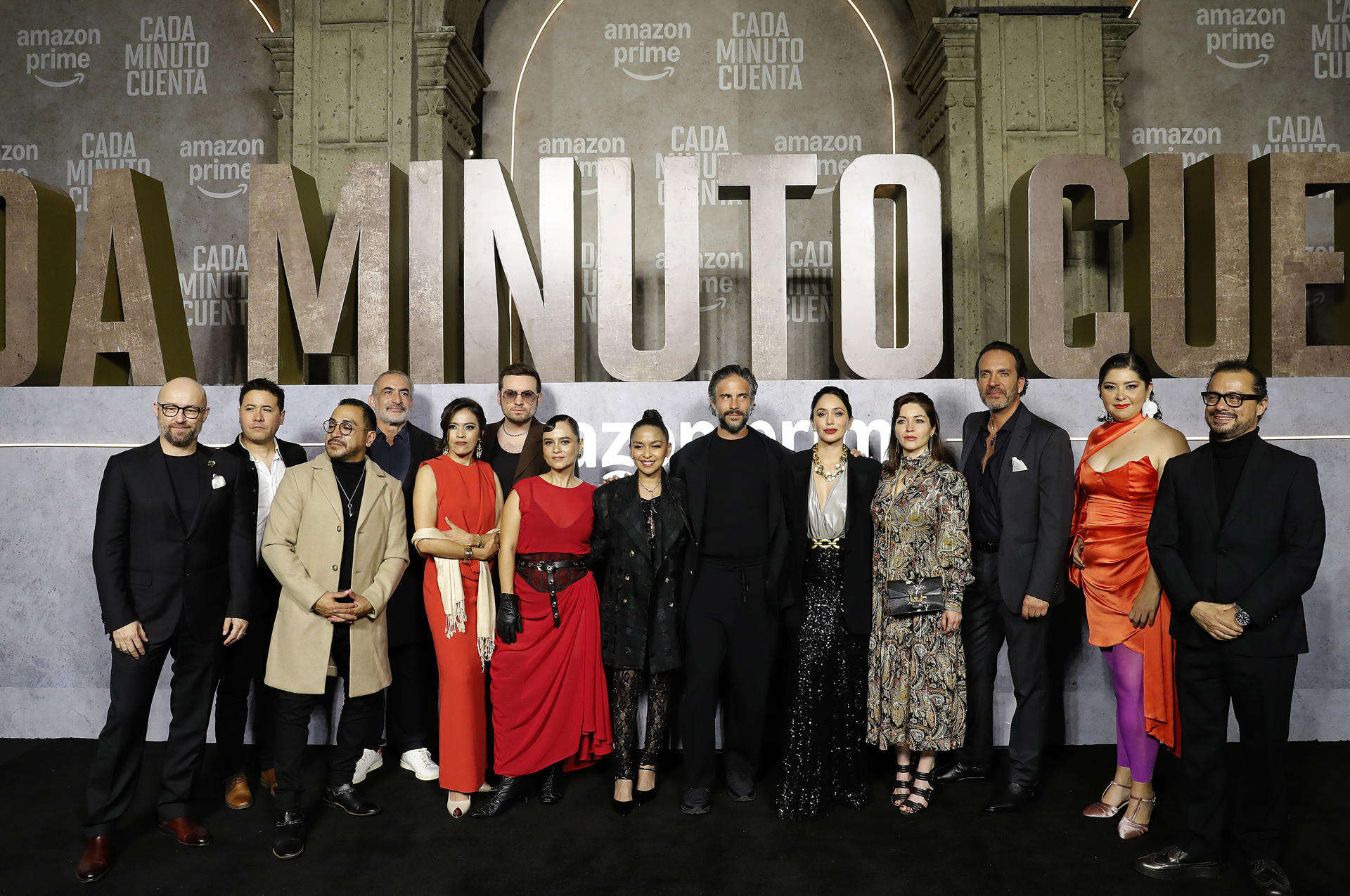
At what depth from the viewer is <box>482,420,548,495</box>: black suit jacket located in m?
4.01

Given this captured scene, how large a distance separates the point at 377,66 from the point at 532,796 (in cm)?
552

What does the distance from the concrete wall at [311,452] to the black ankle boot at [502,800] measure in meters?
1.52

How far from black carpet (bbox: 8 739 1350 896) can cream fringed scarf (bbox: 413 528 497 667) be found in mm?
702

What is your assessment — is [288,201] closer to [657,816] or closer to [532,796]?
[532,796]

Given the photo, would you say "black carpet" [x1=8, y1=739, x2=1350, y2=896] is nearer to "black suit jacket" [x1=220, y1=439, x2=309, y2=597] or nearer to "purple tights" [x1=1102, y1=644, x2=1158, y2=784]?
"purple tights" [x1=1102, y1=644, x2=1158, y2=784]

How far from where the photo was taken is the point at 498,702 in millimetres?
3600

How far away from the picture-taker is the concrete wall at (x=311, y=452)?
4.43 m

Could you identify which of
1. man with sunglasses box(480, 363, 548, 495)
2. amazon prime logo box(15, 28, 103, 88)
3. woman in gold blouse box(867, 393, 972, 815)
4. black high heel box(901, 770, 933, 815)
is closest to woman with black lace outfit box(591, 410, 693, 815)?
man with sunglasses box(480, 363, 548, 495)

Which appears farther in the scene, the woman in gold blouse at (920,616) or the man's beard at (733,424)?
the man's beard at (733,424)

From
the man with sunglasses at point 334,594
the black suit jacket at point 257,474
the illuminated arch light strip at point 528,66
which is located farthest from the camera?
the illuminated arch light strip at point 528,66

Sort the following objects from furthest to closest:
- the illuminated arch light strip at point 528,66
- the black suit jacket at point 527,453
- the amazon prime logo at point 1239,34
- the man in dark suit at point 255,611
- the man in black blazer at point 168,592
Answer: the illuminated arch light strip at point 528,66
the amazon prime logo at point 1239,34
the black suit jacket at point 527,453
the man in dark suit at point 255,611
the man in black blazer at point 168,592

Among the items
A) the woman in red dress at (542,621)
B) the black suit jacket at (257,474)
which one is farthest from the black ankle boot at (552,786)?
the black suit jacket at (257,474)

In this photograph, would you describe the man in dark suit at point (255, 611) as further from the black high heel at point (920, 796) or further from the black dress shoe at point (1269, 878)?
the black dress shoe at point (1269, 878)

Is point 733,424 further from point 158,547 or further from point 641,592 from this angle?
point 158,547
